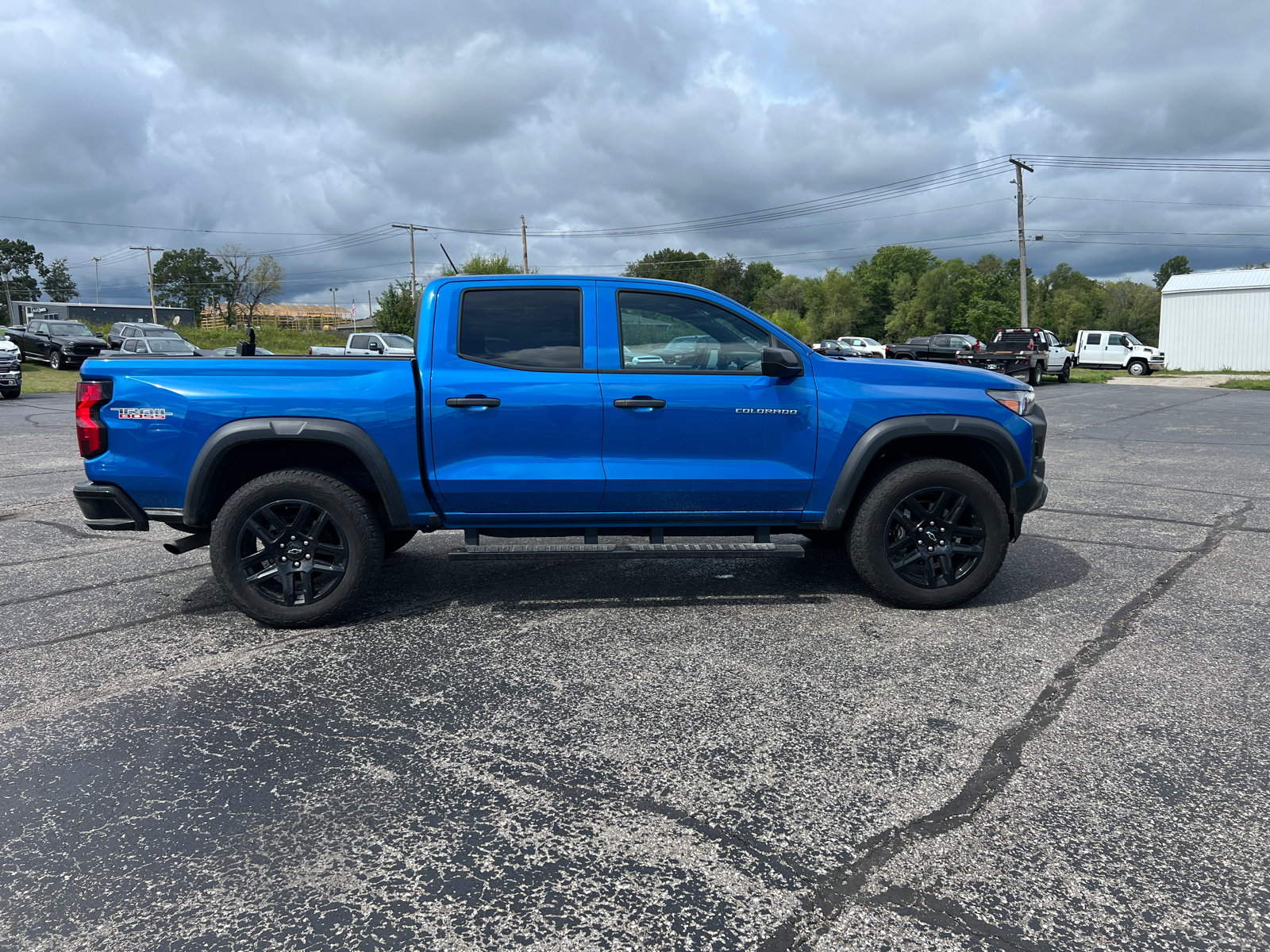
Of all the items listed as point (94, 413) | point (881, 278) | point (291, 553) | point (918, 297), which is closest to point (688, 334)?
point (291, 553)

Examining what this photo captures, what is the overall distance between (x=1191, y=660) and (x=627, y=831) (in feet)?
10.1

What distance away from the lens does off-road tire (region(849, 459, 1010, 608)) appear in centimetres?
482

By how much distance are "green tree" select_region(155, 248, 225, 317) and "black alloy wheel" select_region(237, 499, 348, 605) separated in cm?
10698

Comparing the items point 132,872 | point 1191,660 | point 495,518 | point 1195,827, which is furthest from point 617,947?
point 1191,660

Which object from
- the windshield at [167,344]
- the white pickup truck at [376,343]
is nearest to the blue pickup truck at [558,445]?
the white pickup truck at [376,343]

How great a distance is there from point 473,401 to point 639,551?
123 cm

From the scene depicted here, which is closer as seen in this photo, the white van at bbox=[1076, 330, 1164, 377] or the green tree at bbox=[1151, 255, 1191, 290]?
the white van at bbox=[1076, 330, 1164, 377]

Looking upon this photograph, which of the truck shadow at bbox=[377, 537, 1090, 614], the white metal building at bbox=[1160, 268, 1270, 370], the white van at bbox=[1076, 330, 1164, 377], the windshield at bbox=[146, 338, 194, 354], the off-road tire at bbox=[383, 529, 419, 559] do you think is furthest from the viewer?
the white metal building at bbox=[1160, 268, 1270, 370]

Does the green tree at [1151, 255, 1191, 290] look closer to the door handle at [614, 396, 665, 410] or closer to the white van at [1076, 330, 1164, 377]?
the white van at [1076, 330, 1164, 377]

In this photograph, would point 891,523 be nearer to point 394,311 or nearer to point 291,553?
point 291,553

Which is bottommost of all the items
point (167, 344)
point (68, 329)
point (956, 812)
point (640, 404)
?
point (956, 812)

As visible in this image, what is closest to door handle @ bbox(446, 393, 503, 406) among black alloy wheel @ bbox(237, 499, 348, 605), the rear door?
black alloy wheel @ bbox(237, 499, 348, 605)

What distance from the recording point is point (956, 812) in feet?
9.32

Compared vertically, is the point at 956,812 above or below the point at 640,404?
below
